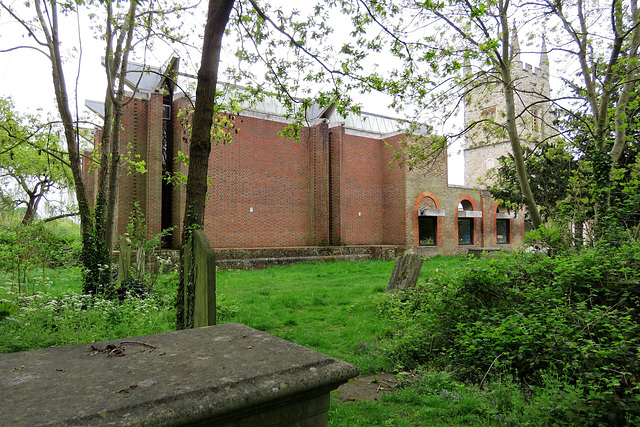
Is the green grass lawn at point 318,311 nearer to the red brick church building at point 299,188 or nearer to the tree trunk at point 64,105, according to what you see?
the tree trunk at point 64,105

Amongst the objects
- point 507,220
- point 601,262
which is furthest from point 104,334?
point 507,220

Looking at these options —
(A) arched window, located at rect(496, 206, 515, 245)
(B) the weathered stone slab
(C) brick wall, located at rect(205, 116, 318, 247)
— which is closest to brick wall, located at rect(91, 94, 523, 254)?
(C) brick wall, located at rect(205, 116, 318, 247)

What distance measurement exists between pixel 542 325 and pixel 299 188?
17.4 metres

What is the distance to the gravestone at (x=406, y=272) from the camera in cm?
798

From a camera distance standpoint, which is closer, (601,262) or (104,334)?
(601,262)

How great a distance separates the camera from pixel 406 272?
8.19 meters

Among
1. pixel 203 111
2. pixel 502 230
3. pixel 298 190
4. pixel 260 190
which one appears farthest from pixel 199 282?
pixel 502 230

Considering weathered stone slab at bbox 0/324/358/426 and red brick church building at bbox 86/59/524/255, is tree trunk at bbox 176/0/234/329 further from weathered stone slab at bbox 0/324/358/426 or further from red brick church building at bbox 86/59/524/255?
red brick church building at bbox 86/59/524/255

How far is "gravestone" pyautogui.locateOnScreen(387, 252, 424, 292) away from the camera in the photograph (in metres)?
7.98

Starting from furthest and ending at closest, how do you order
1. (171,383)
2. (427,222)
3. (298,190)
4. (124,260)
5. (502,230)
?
(502,230)
(427,222)
(298,190)
(124,260)
(171,383)

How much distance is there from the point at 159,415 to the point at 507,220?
30.3 metres

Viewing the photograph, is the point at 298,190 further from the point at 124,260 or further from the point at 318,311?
the point at 318,311

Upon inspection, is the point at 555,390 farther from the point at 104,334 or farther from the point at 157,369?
the point at 104,334

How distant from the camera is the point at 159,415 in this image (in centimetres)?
125
